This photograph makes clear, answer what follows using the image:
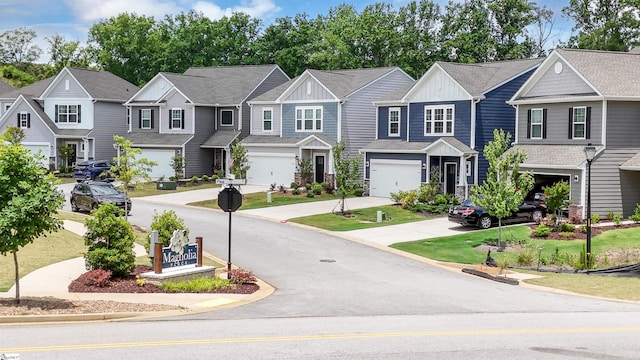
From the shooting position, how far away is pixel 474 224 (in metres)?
35.2

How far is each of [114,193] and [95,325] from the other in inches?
947

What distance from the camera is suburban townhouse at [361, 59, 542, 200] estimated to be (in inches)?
1706

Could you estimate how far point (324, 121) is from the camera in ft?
170

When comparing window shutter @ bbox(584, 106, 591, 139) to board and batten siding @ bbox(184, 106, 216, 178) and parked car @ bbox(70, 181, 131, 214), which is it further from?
board and batten siding @ bbox(184, 106, 216, 178)

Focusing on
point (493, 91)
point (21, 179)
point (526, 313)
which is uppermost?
point (493, 91)

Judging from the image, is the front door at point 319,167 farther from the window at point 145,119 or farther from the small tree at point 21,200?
the small tree at point 21,200

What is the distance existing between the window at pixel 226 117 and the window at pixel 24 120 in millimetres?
18081

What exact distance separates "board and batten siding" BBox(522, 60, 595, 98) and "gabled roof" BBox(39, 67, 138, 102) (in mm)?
37559

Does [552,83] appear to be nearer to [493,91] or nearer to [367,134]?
[493,91]

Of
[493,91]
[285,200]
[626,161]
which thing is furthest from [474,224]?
[285,200]

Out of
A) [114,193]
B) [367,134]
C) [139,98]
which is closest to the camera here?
[114,193]

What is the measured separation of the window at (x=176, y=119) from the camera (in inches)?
2350

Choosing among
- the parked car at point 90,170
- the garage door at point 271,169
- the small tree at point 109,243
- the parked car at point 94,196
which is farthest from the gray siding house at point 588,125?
the parked car at point 90,170

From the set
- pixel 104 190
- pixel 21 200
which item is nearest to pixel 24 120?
pixel 104 190
